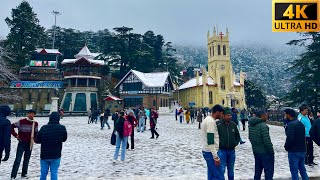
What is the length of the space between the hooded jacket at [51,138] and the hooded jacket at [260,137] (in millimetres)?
4102

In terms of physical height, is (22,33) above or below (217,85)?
above

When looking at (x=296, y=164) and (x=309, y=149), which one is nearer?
(x=296, y=164)

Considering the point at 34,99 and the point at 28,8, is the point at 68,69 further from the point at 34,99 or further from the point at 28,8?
the point at 28,8

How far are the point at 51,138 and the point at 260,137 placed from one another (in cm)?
439

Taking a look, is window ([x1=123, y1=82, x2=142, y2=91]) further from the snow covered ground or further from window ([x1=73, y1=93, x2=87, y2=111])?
the snow covered ground

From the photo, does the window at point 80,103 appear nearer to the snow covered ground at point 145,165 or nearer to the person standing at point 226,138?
the snow covered ground at point 145,165

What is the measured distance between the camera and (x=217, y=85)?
232 ft

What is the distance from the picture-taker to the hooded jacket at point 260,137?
5.72m

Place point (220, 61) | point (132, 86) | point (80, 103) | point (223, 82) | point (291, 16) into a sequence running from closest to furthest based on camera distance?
point (291, 16) < point (80, 103) < point (132, 86) < point (223, 82) < point (220, 61)

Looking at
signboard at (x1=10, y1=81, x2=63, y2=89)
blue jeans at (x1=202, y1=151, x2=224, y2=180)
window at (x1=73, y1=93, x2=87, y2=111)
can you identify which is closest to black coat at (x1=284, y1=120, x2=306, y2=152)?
blue jeans at (x1=202, y1=151, x2=224, y2=180)

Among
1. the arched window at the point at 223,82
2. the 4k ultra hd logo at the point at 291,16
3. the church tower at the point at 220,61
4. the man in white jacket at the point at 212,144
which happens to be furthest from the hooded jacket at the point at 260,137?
the arched window at the point at 223,82

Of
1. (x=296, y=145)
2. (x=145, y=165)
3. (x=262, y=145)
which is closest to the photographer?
(x=262, y=145)

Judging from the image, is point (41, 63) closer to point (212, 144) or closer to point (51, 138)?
point (51, 138)

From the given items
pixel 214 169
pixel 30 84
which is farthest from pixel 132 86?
pixel 214 169
